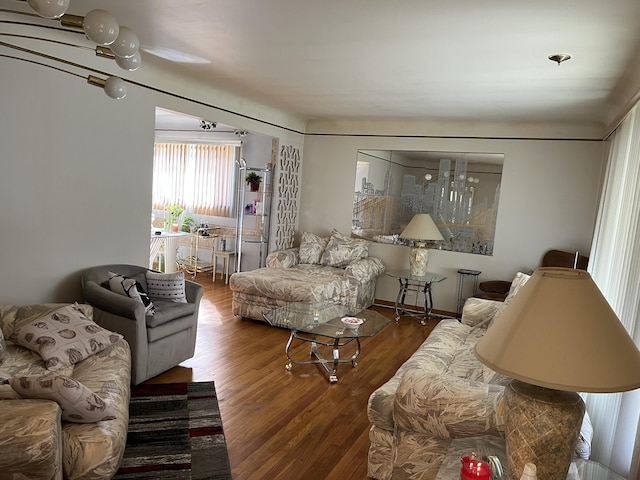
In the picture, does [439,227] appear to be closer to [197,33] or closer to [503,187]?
[503,187]

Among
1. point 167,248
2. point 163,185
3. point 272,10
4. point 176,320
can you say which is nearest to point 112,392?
point 176,320

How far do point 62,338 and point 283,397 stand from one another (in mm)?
1588

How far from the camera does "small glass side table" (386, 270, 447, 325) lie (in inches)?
231

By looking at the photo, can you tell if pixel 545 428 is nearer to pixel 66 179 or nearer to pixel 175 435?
pixel 175 435

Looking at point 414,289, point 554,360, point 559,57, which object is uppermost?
point 559,57

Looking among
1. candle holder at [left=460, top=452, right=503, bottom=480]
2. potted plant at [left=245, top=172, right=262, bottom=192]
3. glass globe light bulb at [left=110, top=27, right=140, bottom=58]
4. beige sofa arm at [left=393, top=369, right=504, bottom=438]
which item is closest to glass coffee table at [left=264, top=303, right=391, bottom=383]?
beige sofa arm at [left=393, top=369, right=504, bottom=438]

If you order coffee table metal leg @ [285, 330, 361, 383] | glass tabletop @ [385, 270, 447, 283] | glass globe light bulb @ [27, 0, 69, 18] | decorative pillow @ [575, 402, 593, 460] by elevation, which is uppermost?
glass globe light bulb @ [27, 0, 69, 18]

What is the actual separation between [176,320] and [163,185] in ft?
18.0

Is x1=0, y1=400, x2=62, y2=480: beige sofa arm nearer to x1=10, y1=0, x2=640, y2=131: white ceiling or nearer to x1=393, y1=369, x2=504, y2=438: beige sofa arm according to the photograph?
x1=393, y1=369, x2=504, y2=438: beige sofa arm

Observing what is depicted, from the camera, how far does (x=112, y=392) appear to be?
258 cm

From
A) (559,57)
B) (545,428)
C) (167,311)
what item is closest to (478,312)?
(559,57)

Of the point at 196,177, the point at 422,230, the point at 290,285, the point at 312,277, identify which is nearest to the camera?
the point at 290,285

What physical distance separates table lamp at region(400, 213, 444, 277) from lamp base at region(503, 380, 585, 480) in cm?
442

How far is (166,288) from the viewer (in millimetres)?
4074
